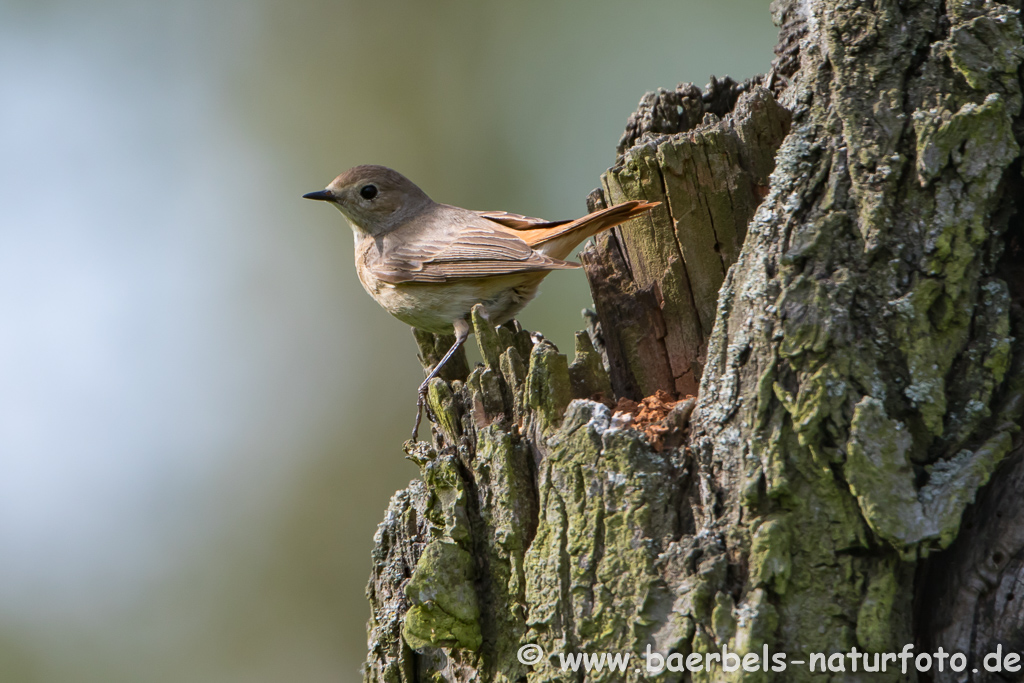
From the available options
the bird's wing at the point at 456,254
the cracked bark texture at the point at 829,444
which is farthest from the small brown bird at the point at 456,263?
the cracked bark texture at the point at 829,444

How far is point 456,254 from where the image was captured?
4867mm

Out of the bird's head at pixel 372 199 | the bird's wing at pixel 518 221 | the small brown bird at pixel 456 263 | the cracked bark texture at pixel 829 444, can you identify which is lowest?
the cracked bark texture at pixel 829 444

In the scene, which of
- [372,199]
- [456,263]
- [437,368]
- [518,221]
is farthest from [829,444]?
[372,199]

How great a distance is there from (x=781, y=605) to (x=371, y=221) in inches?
A: 177

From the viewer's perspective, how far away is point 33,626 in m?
8.38

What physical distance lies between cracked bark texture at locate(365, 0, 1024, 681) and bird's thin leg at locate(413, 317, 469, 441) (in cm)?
121

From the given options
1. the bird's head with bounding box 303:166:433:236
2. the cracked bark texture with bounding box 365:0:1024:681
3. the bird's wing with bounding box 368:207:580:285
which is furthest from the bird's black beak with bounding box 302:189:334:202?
the cracked bark texture with bounding box 365:0:1024:681

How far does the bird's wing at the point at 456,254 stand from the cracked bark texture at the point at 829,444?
1.70 meters

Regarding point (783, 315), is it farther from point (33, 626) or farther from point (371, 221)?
point (33, 626)

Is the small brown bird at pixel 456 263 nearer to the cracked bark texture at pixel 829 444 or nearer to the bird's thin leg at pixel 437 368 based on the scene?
the bird's thin leg at pixel 437 368

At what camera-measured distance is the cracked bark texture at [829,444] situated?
7.19ft

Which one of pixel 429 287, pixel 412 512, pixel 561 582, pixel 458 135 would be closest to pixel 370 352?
pixel 458 135

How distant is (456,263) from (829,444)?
293 cm

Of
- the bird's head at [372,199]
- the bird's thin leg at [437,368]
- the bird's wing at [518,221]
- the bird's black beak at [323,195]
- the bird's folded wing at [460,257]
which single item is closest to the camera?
the bird's thin leg at [437,368]
